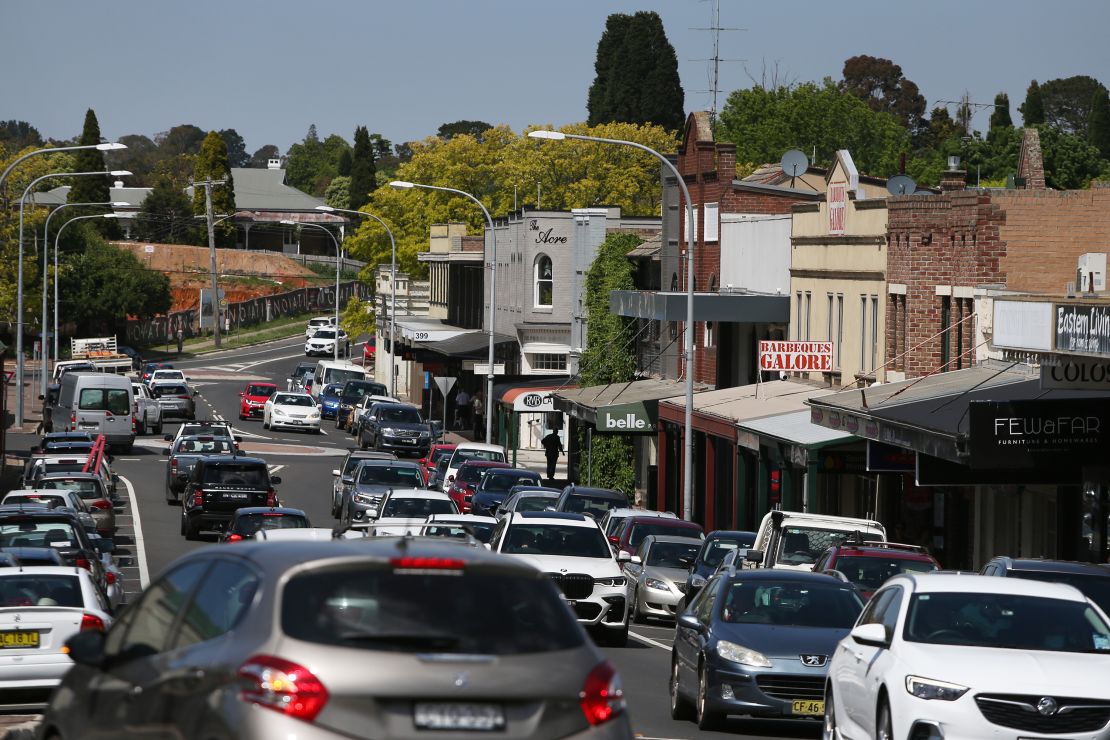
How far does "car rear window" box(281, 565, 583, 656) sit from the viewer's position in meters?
6.86

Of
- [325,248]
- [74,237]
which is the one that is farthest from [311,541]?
[325,248]

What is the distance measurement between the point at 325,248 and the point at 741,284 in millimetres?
128177

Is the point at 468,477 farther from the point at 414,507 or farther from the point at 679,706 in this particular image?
the point at 679,706

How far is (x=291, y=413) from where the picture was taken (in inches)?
2778

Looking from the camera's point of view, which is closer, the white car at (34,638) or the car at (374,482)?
the white car at (34,638)

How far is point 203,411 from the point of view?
79500 mm

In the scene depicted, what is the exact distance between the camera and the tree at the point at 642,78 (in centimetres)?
12812

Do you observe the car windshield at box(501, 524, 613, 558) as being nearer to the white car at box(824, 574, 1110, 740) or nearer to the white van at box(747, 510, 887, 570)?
the white van at box(747, 510, 887, 570)

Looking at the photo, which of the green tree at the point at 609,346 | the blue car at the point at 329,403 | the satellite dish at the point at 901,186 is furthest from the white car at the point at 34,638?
the blue car at the point at 329,403

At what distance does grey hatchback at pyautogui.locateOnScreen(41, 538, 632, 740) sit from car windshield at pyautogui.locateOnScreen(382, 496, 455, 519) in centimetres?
2319

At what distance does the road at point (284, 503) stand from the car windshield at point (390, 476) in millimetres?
2241

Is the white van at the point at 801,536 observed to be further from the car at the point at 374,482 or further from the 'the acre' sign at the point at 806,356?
the car at the point at 374,482

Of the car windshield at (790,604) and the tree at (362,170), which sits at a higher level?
the tree at (362,170)

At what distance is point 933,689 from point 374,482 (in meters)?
28.1
